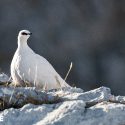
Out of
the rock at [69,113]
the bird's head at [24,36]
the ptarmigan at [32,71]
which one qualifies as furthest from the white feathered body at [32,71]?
the rock at [69,113]

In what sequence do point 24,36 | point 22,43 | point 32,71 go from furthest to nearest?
point 24,36
point 22,43
point 32,71

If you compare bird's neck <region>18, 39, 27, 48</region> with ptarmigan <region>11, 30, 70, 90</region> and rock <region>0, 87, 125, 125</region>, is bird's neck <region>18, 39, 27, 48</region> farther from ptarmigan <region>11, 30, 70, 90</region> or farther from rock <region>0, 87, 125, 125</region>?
rock <region>0, 87, 125, 125</region>

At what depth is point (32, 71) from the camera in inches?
383

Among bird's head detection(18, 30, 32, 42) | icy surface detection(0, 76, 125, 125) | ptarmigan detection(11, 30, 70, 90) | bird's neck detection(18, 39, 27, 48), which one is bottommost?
ptarmigan detection(11, 30, 70, 90)

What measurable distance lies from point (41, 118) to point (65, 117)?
0.69 ft

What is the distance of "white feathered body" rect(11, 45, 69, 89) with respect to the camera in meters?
9.55

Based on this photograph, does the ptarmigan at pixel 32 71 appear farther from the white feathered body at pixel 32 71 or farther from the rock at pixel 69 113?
the rock at pixel 69 113

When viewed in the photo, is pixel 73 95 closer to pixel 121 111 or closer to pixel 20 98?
pixel 20 98

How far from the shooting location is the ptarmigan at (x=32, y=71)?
31.3ft

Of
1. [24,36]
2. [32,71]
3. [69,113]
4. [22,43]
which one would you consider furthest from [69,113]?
[24,36]

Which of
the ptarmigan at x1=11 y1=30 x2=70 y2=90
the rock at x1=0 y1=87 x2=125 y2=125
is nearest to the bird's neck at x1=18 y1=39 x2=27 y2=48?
the ptarmigan at x1=11 y1=30 x2=70 y2=90

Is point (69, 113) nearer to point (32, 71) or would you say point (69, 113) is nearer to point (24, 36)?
point (32, 71)

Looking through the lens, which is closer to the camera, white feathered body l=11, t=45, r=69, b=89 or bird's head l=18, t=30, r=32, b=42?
white feathered body l=11, t=45, r=69, b=89

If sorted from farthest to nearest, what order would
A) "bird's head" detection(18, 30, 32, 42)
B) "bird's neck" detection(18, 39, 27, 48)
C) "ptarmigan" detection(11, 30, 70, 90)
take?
"bird's head" detection(18, 30, 32, 42), "bird's neck" detection(18, 39, 27, 48), "ptarmigan" detection(11, 30, 70, 90)
